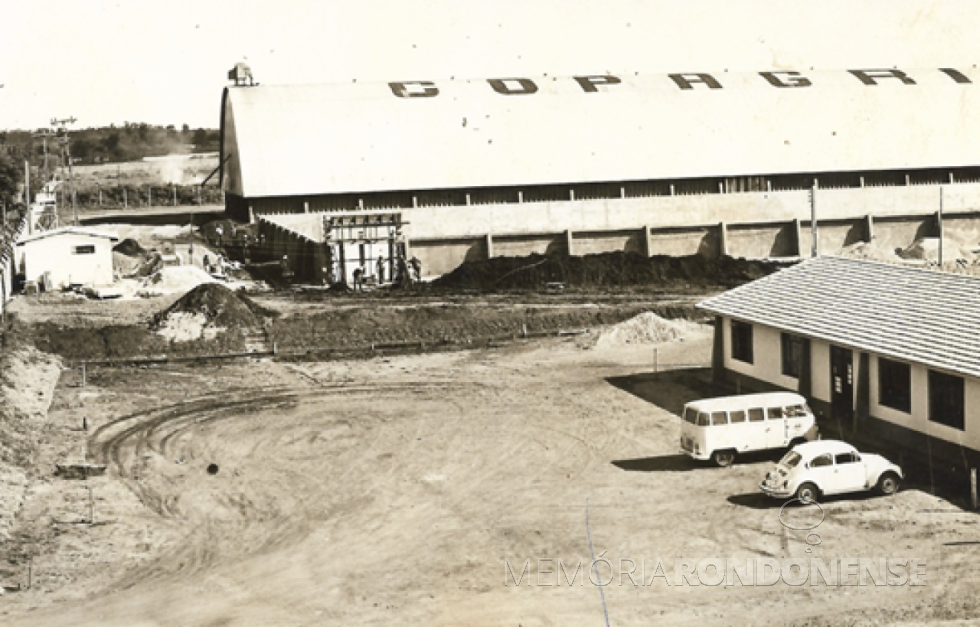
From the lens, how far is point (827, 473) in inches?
949

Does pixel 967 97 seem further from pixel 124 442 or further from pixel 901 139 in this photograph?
pixel 124 442

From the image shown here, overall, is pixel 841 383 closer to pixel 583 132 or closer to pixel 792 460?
pixel 792 460

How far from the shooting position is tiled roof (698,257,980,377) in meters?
26.3

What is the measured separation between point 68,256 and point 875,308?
127ft

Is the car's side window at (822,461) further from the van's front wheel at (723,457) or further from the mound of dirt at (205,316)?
the mound of dirt at (205,316)

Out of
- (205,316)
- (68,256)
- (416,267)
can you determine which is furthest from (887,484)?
(68,256)

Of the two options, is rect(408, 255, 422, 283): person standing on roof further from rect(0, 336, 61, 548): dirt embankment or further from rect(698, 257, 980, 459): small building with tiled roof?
rect(698, 257, 980, 459): small building with tiled roof

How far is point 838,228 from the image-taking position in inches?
2522

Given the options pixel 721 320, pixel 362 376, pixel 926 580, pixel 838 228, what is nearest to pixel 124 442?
pixel 362 376

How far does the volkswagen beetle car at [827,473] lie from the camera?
23953 millimetres

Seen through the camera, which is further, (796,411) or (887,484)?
(796,411)

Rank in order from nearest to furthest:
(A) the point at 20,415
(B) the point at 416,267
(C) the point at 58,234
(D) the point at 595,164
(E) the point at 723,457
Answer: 1. (E) the point at 723,457
2. (A) the point at 20,415
3. (C) the point at 58,234
4. (B) the point at 416,267
5. (D) the point at 595,164

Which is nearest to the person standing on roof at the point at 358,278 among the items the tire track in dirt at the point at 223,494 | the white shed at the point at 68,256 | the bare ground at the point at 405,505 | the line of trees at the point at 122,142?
the white shed at the point at 68,256

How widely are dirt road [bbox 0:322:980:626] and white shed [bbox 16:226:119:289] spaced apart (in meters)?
19.3
